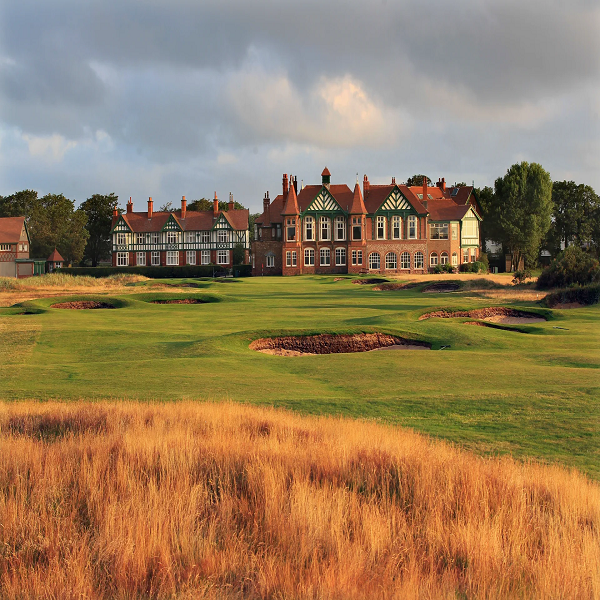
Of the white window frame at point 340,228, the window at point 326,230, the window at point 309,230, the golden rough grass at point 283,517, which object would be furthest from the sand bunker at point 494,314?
the window at point 309,230

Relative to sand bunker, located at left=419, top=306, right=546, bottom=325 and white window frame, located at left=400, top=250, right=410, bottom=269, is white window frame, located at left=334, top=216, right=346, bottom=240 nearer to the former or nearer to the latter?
white window frame, located at left=400, top=250, right=410, bottom=269

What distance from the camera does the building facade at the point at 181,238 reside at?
10912 cm

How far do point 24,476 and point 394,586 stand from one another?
463 centimetres

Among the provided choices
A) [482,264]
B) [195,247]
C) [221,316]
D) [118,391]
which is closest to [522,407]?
[118,391]

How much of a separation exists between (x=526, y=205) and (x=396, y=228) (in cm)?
1839

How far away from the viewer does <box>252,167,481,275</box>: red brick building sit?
92.8m

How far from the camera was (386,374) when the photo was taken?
51.8ft

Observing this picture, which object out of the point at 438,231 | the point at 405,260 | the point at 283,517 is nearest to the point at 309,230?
the point at 405,260

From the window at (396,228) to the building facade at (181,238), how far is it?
25265mm

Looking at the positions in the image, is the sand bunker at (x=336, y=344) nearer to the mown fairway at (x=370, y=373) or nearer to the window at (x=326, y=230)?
the mown fairway at (x=370, y=373)

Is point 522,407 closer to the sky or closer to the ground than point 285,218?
closer to the ground

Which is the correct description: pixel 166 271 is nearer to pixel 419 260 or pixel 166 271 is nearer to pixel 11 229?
pixel 11 229

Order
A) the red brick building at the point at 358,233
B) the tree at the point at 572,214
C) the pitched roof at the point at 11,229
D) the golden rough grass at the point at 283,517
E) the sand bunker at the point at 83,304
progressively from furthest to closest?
the pitched roof at the point at 11,229 → the tree at the point at 572,214 → the red brick building at the point at 358,233 → the sand bunker at the point at 83,304 → the golden rough grass at the point at 283,517

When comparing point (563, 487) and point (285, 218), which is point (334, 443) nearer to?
point (563, 487)
